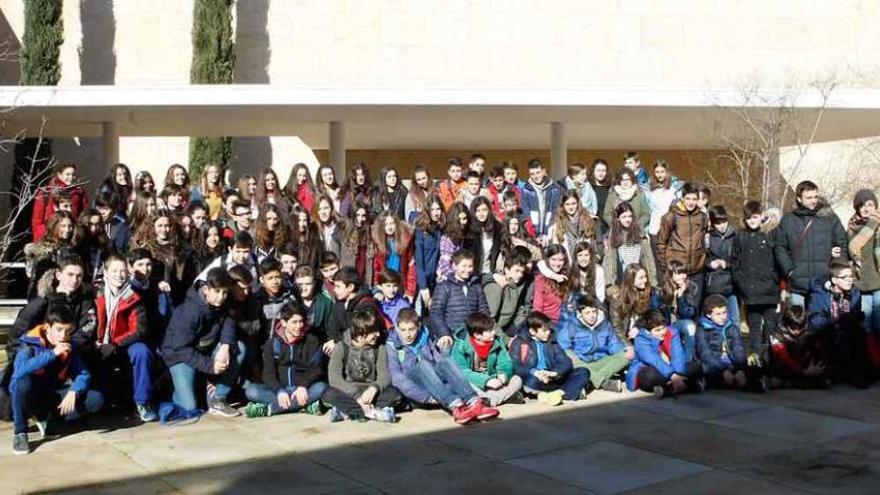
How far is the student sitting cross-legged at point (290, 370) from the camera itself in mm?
6254

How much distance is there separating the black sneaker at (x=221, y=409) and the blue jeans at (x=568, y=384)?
2152 mm

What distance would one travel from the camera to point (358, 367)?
6.34 meters

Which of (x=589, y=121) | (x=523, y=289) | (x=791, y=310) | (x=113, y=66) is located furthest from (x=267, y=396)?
(x=113, y=66)

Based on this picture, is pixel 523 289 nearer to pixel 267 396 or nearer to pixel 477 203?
pixel 477 203

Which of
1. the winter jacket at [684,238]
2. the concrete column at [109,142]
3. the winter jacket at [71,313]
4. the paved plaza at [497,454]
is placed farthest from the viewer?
the concrete column at [109,142]

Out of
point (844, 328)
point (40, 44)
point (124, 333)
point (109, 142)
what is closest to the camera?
point (124, 333)

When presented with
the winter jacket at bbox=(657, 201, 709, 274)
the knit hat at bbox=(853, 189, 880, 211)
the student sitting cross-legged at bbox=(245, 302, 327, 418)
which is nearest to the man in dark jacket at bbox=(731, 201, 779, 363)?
the winter jacket at bbox=(657, 201, 709, 274)

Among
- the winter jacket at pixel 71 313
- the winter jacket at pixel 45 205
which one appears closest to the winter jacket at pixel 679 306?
the winter jacket at pixel 71 313

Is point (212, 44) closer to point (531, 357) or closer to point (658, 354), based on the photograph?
point (531, 357)

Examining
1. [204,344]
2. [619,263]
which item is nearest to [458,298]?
[619,263]

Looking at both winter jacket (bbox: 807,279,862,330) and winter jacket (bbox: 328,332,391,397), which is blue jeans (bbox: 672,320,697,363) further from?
winter jacket (bbox: 328,332,391,397)

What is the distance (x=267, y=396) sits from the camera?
6281 millimetres

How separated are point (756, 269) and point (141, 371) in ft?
16.8

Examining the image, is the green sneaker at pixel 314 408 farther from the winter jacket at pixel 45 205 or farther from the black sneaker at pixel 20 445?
the winter jacket at pixel 45 205
